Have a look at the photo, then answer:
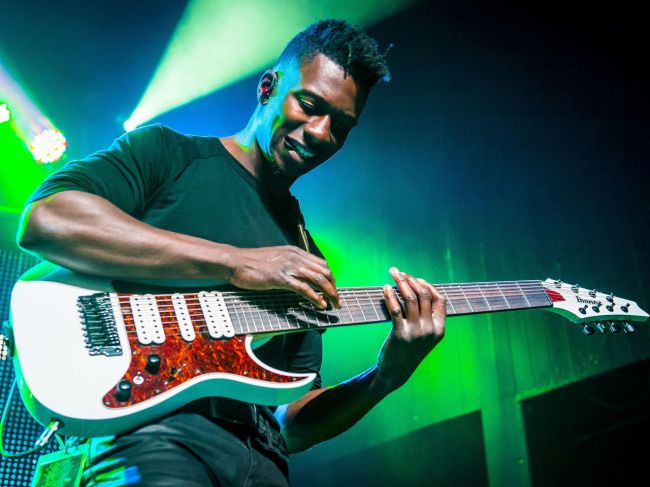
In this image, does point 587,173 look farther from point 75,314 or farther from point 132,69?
point 132,69

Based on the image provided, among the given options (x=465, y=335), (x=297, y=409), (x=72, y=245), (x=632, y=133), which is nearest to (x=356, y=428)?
(x=465, y=335)

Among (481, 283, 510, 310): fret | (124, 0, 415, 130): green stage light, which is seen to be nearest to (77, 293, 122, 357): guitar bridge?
(481, 283, 510, 310): fret

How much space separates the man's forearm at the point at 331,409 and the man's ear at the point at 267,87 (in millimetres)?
1444

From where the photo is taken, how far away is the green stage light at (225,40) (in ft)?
16.2

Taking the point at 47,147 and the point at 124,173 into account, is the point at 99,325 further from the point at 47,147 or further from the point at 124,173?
the point at 47,147

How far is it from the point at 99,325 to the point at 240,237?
68cm

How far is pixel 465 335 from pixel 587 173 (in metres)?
1.70

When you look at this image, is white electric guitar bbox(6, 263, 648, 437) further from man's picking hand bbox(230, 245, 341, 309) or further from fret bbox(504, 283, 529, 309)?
fret bbox(504, 283, 529, 309)

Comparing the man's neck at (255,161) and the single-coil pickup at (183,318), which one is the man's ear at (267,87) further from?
the single-coil pickup at (183,318)

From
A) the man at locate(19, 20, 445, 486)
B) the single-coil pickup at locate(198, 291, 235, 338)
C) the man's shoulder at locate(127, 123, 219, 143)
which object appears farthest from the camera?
the man's shoulder at locate(127, 123, 219, 143)

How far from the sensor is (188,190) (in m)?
2.09

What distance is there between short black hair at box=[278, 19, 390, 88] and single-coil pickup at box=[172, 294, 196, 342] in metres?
1.39

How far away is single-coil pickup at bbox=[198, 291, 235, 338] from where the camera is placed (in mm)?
1776

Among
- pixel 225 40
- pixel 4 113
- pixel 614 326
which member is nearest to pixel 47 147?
pixel 4 113
